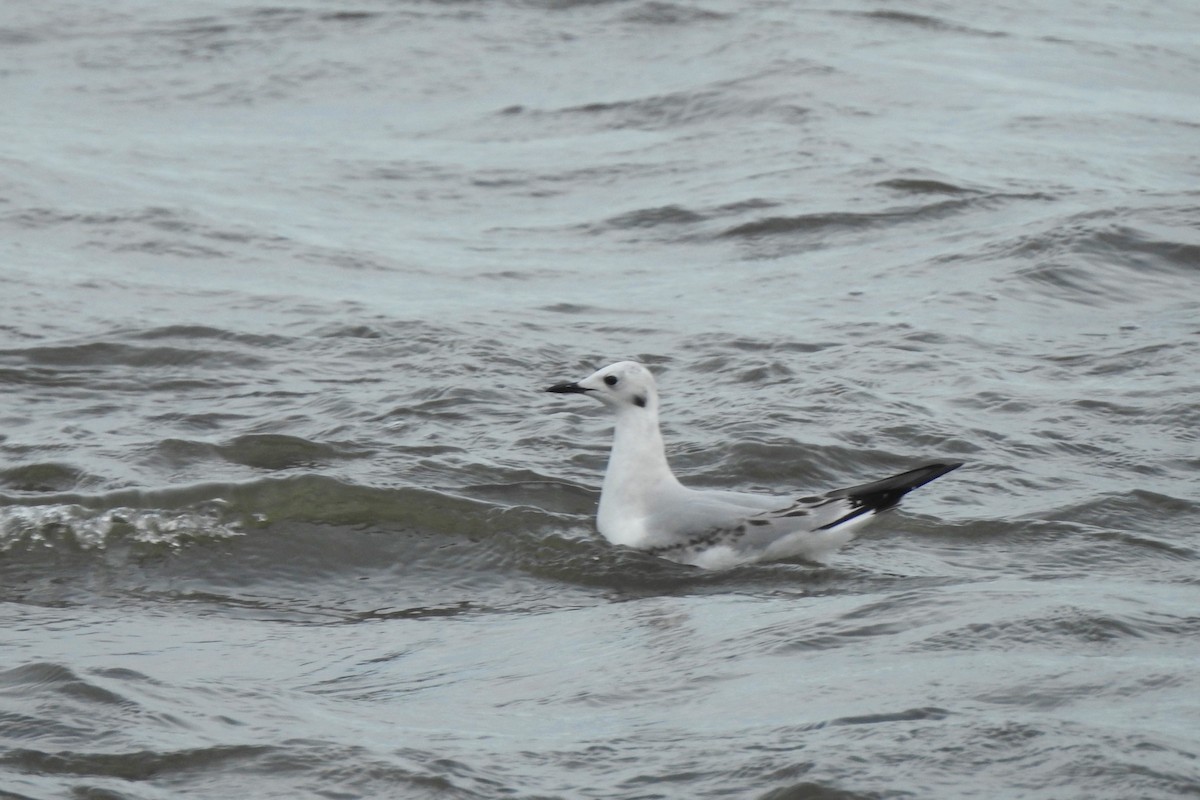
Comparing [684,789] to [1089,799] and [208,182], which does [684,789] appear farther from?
[208,182]

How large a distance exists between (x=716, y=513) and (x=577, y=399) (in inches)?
110

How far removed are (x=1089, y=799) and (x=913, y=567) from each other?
2.86 m

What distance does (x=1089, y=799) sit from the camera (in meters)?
4.70

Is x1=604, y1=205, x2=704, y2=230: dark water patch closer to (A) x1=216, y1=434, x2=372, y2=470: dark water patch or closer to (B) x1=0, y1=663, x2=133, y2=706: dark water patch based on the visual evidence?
(A) x1=216, y1=434, x2=372, y2=470: dark water patch

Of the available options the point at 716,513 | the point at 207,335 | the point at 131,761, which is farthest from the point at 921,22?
Answer: the point at 131,761

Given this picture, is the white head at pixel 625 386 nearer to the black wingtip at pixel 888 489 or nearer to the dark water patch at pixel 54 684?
the black wingtip at pixel 888 489

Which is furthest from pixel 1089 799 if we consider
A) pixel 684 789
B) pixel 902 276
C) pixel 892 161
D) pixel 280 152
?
pixel 280 152

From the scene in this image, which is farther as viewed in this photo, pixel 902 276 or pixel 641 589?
pixel 902 276

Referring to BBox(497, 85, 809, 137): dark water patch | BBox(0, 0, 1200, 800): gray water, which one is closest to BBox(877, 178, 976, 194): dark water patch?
BBox(0, 0, 1200, 800): gray water

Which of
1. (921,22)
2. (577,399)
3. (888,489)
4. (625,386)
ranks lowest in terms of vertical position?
(577,399)

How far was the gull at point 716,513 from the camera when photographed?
7598 millimetres

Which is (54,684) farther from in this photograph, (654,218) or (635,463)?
(654,218)

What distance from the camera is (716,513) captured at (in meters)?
7.70

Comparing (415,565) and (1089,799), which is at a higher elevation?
(1089,799)
